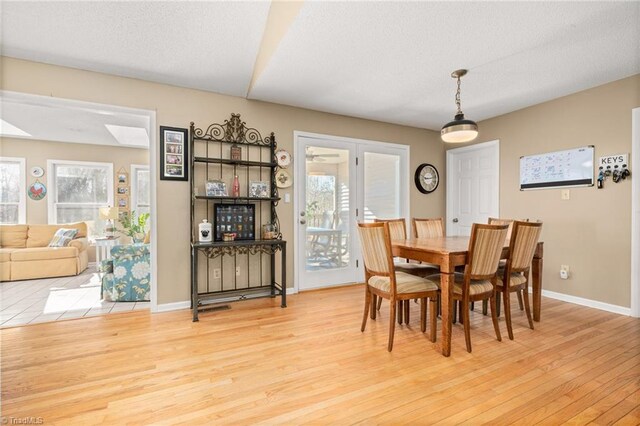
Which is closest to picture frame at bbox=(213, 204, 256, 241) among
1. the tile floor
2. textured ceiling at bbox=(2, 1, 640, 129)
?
the tile floor

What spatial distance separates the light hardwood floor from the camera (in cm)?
157

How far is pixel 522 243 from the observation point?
8.25 feet

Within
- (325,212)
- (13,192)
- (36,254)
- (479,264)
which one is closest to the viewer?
(479,264)

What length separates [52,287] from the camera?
13.5ft

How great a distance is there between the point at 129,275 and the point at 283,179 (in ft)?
6.95

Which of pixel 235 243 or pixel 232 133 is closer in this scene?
pixel 235 243

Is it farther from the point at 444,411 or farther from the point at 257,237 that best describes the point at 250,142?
the point at 444,411

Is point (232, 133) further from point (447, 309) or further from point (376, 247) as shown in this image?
point (447, 309)

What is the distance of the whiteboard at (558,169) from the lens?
3285 mm

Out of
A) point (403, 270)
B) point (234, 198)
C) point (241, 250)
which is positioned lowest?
point (403, 270)

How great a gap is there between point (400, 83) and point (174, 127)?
2443mm

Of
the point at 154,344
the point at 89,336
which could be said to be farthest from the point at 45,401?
the point at 89,336

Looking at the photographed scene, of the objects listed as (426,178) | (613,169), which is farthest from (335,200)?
(613,169)

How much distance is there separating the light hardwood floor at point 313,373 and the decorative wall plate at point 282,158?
1.82 m
